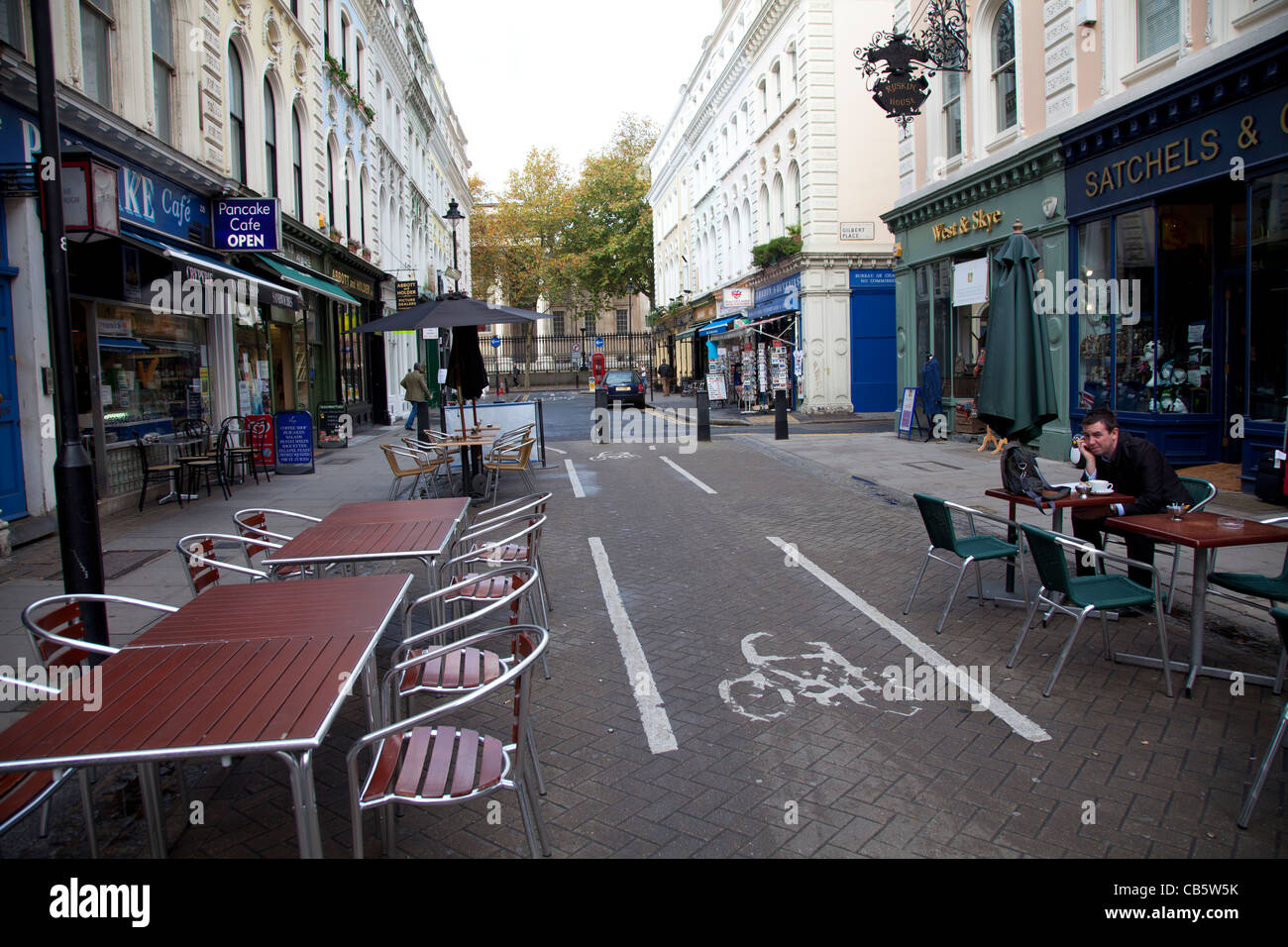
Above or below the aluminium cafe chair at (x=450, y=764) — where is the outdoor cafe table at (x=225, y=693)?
above

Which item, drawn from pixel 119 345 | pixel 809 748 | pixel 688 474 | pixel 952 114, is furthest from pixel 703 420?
pixel 809 748

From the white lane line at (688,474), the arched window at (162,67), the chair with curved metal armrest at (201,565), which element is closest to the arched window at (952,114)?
the white lane line at (688,474)

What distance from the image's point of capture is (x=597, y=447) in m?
19.1

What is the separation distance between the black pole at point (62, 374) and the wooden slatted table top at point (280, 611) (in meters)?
0.95

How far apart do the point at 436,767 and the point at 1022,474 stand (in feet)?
15.8

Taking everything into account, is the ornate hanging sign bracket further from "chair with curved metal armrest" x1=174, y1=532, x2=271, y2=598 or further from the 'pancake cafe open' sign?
"chair with curved metal armrest" x1=174, y1=532, x2=271, y2=598

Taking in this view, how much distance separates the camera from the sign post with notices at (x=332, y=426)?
19.8m

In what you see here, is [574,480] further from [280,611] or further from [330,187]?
[330,187]

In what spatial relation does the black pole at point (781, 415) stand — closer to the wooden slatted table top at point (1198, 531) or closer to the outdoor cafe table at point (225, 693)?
the wooden slatted table top at point (1198, 531)

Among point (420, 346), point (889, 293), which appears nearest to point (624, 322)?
point (420, 346)

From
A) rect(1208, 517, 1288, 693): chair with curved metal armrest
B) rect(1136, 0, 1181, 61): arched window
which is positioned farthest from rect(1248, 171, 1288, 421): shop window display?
rect(1208, 517, 1288, 693): chair with curved metal armrest

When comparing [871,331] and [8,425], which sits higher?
[871,331]

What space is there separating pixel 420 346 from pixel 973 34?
86.2 feet

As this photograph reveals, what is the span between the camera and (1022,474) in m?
6.32
